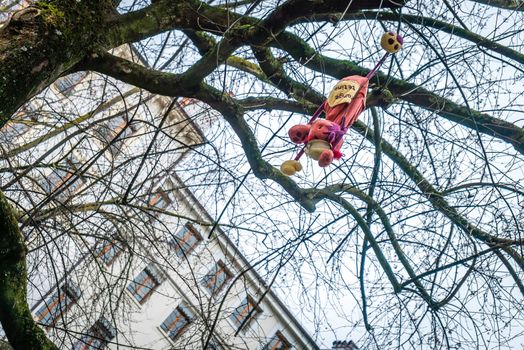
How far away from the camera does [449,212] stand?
4.17 m

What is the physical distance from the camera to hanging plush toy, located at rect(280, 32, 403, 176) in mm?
3619

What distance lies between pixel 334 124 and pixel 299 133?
0.80 ft

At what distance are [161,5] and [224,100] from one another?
2.96 ft

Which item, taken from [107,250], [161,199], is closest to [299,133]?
[107,250]

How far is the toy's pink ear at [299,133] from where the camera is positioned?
3812 mm

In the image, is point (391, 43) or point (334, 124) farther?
point (334, 124)

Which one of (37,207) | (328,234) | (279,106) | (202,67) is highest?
(279,106)

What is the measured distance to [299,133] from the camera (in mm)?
3832

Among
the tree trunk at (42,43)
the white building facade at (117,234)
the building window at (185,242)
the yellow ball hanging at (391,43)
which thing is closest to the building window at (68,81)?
the building window at (185,242)

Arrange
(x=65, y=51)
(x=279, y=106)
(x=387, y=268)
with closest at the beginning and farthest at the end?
1. (x=65, y=51)
2. (x=387, y=268)
3. (x=279, y=106)

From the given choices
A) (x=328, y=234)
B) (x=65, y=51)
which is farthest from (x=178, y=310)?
(x=65, y=51)

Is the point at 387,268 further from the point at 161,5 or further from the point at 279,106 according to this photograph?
the point at 161,5

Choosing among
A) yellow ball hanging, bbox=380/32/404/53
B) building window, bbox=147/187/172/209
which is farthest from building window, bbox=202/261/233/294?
yellow ball hanging, bbox=380/32/404/53

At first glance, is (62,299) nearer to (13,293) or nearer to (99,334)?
(99,334)
